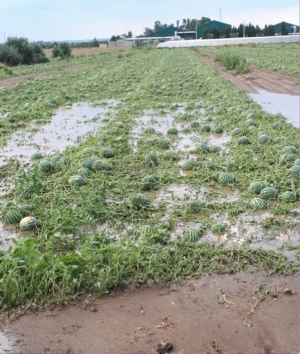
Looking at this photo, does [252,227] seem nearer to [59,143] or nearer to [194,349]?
[194,349]

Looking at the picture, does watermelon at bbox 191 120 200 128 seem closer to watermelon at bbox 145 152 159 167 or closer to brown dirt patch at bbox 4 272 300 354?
watermelon at bbox 145 152 159 167

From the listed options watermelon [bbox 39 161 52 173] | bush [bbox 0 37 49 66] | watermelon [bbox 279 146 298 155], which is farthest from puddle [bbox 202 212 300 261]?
bush [bbox 0 37 49 66]

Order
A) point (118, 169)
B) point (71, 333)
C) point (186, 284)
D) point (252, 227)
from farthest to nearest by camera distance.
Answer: point (118, 169) < point (252, 227) < point (186, 284) < point (71, 333)

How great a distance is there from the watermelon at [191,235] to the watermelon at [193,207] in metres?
→ 0.78

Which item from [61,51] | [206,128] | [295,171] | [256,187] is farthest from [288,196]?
[61,51]

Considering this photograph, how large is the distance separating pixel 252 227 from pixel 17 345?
343cm

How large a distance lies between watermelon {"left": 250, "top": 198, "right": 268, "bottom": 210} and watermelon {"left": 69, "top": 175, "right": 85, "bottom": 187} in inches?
110

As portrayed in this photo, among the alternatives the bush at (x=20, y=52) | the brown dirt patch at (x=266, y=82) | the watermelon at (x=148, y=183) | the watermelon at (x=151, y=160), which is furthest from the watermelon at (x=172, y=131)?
the bush at (x=20, y=52)

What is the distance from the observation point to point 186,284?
4.92 metres

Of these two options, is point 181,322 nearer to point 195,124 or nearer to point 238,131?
point 238,131

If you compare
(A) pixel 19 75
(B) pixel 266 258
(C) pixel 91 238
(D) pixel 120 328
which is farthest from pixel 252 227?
(A) pixel 19 75

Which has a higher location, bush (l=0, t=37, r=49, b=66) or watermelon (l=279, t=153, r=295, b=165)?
bush (l=0, t=37, r=49, b=66)

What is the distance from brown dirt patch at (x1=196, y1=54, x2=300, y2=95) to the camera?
63.5 ft

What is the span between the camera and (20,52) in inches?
1817
